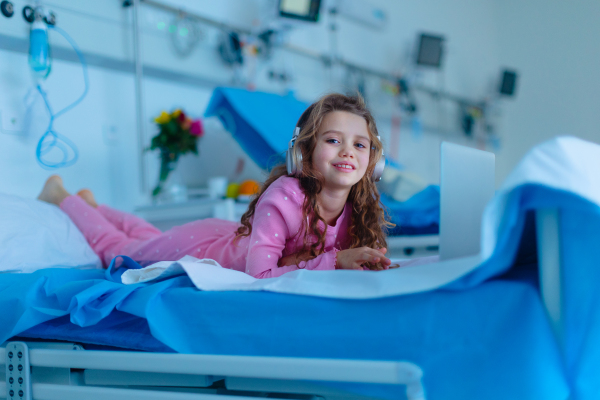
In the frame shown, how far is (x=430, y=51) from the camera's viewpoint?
4.33m

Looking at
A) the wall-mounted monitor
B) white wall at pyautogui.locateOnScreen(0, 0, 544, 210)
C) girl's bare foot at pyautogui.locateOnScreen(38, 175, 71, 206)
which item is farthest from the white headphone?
the wall-mounted monitor

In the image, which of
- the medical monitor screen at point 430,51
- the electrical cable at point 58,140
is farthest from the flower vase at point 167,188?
the medical monitor screen at point 430,51

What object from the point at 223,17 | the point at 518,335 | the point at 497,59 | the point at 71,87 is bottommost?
the point at 518,335

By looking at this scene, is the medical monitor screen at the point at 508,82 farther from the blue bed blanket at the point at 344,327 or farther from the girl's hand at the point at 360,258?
the blue bed blanket at the point at 344,327

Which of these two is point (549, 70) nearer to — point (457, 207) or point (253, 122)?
point (253, 122)

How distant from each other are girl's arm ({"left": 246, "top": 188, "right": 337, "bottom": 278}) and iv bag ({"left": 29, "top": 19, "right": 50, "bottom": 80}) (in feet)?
4.56

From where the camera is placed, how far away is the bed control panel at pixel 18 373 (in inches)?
35.5

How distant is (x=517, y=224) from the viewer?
2.06 feet

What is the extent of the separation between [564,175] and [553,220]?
0.24 feet

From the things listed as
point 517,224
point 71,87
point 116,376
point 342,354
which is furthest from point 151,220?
point 517,224

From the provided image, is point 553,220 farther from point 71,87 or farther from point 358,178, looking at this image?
point 71,87

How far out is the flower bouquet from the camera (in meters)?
2.38

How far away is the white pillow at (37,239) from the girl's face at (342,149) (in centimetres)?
82

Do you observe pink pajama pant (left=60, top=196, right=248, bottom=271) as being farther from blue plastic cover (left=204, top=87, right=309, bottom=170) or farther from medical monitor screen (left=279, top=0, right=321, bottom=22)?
medical monitor screen (left=279, top=0, right=321, bottom=22)
